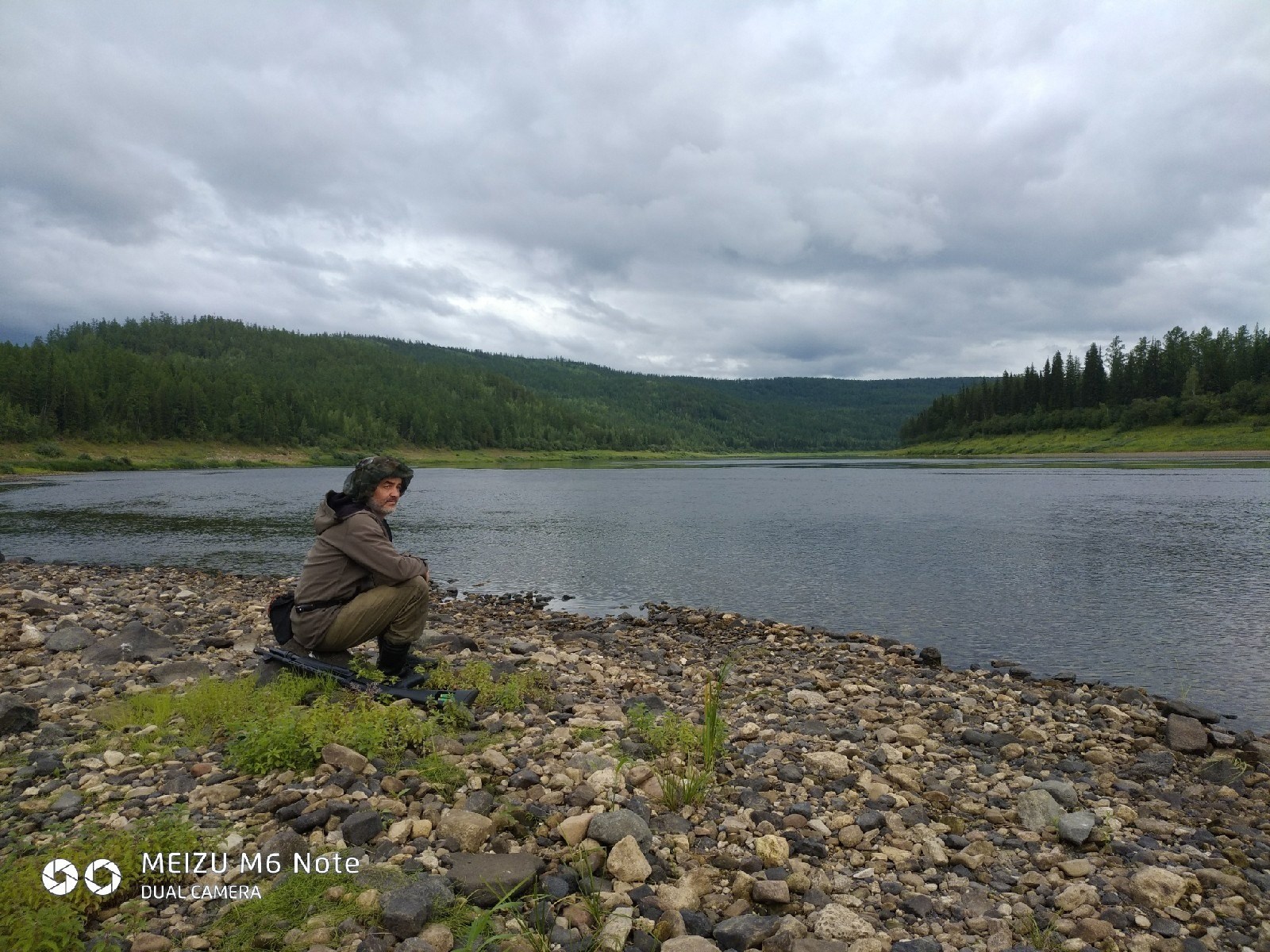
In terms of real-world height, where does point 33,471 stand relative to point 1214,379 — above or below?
below

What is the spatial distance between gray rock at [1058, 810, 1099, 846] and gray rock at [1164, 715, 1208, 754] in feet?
12.2

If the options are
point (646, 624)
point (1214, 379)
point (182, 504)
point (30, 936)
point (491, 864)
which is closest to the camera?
point (30, 936)

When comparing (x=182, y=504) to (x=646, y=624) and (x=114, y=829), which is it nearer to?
(x=646, y=624)

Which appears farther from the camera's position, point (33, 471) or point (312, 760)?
point (33, 471)

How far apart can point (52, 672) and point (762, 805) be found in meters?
9.62

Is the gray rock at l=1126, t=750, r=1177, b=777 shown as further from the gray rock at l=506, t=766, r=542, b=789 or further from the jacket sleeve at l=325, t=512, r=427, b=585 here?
the jacket sleeve at l=325, t=512, r=427, b=585

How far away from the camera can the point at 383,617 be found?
26.4 ft

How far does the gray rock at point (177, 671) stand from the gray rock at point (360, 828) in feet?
17.5

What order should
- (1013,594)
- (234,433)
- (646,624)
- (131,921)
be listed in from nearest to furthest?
(131,921) → (646,624) → (1013,594) → (234,433)

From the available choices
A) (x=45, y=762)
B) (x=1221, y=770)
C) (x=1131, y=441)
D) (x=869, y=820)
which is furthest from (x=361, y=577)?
(x=1131, y=441)

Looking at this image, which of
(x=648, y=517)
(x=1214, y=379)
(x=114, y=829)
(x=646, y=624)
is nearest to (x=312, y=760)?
(x=114, y=829)

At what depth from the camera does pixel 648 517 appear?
147 feet

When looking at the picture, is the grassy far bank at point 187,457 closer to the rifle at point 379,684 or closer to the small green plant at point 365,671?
the rifle at point 379,684

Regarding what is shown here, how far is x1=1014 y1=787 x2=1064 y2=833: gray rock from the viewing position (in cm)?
672
